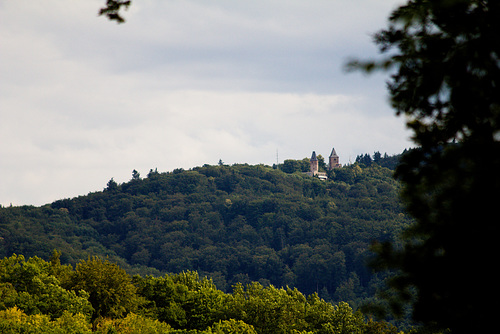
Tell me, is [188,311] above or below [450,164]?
below

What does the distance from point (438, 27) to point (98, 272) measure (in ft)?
147

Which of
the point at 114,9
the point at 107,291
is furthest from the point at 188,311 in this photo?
the point at 114,9

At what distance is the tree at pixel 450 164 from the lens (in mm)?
6641

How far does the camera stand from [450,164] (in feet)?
22.6

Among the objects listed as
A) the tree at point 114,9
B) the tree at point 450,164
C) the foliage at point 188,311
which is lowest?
the foliage at point 188,311

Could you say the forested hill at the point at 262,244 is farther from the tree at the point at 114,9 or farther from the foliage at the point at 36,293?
the tree at the point at 114,9

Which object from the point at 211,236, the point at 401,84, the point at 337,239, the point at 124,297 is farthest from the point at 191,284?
the point at 211,236

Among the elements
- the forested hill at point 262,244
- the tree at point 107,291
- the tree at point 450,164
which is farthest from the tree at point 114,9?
the forested hill at point 262,244

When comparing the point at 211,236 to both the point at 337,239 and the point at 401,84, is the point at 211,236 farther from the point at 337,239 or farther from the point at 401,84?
the point at 401,84

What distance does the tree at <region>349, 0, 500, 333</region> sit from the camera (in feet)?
21.8

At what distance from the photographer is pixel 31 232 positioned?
565 ft

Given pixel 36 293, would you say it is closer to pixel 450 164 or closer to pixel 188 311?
pixel 188 311

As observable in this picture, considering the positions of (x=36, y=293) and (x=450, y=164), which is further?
(x=36, y=293)

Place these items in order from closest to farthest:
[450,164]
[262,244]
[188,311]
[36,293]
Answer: [450,164] < [36,293] < [188,311] < [262,244]
